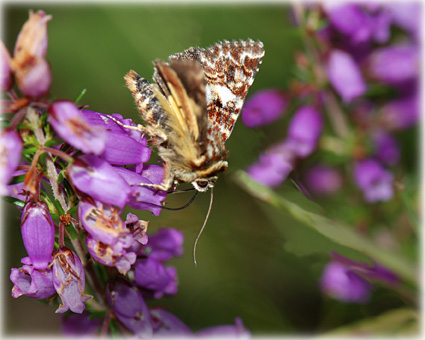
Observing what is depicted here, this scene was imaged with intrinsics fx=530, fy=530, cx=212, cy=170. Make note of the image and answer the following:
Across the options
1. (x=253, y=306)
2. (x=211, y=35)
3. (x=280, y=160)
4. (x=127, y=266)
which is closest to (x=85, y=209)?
(x=127, y=266)

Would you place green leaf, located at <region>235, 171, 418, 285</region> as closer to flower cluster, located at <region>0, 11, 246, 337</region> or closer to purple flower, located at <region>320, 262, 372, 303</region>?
flower cluster, located at <region>0, 11, 246, 337</region>

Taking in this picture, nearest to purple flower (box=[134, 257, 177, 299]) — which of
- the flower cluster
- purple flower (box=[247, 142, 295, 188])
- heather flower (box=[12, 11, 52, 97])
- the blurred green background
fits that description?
the flower cluster

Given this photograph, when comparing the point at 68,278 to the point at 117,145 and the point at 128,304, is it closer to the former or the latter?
the point at 128,304

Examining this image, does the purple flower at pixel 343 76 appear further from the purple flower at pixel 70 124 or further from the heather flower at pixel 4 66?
the heather flower at pixel 4 66

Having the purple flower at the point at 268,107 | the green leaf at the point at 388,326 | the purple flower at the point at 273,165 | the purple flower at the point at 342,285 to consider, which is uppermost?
the purple flower at the point at 268,107

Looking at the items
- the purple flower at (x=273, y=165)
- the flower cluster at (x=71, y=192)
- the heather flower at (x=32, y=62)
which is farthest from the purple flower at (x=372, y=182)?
the heather flower at (x=32, y=62)

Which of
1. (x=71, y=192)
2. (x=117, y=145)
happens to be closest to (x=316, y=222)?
(x=117, y=145)
